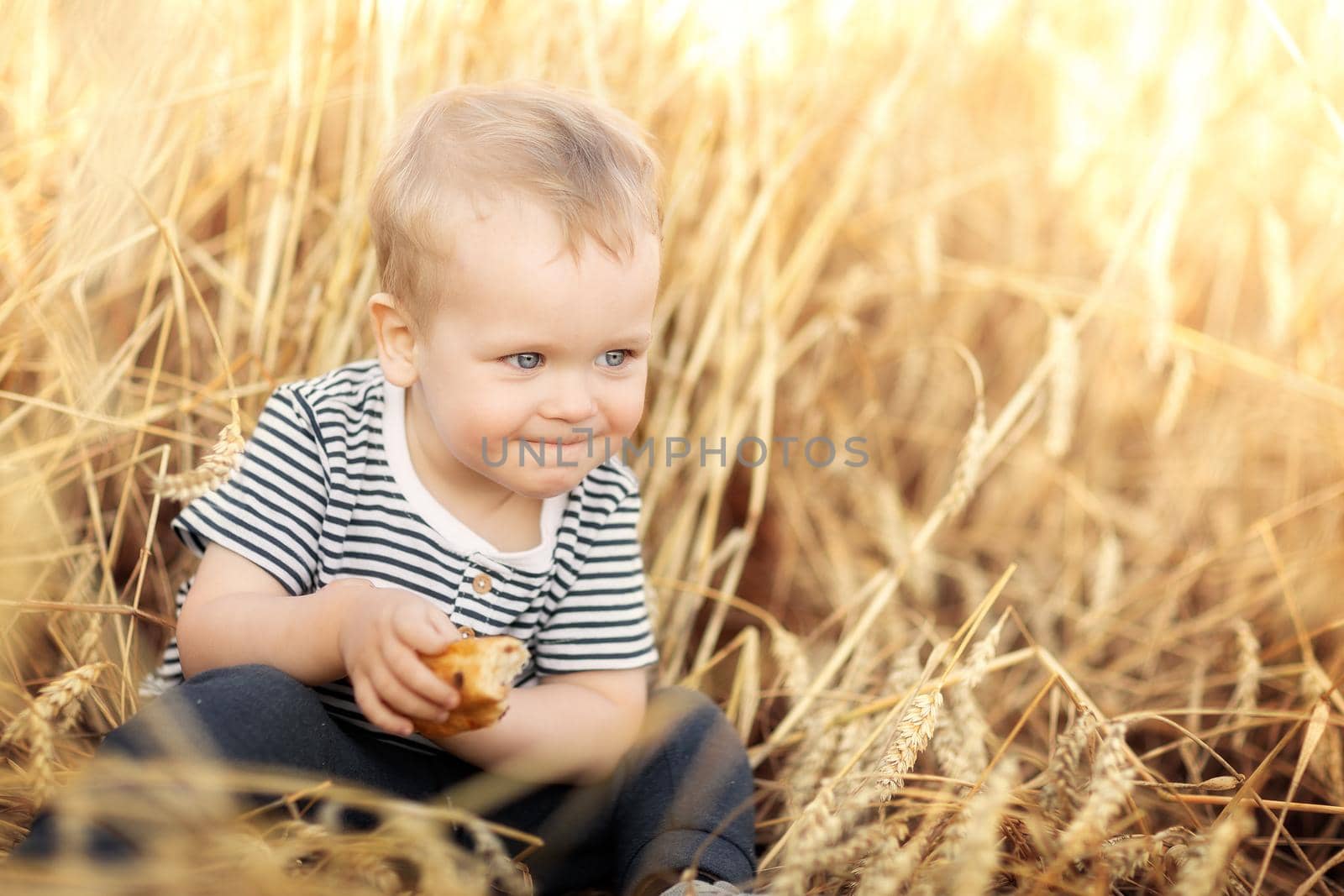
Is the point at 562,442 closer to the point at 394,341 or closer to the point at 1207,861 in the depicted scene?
the point at 394,341

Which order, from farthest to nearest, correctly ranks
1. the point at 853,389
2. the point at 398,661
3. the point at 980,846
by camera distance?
the point at 853,389, the point at 398,661, the point at 980,846

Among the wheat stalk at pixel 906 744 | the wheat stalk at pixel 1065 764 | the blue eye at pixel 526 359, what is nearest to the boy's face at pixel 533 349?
the blue eye at pixel 526 359

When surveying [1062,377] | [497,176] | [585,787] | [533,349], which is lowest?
[585,787]

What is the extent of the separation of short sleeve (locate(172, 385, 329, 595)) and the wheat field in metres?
0.11

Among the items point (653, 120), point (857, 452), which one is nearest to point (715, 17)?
point (653, 120)

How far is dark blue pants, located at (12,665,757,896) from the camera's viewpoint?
0.88m

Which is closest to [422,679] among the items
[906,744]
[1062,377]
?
[906,744]

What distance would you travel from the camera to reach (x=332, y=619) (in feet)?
2.99

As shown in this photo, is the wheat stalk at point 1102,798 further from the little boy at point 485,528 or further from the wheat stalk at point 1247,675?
the wheat stalk at point 1247,675

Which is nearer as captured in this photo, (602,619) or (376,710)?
(376,710)

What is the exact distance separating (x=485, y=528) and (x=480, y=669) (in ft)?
0.86

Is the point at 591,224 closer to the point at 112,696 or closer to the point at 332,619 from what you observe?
the point at 332,619

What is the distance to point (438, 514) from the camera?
1.04 m

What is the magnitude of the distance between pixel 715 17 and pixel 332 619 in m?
1.01
